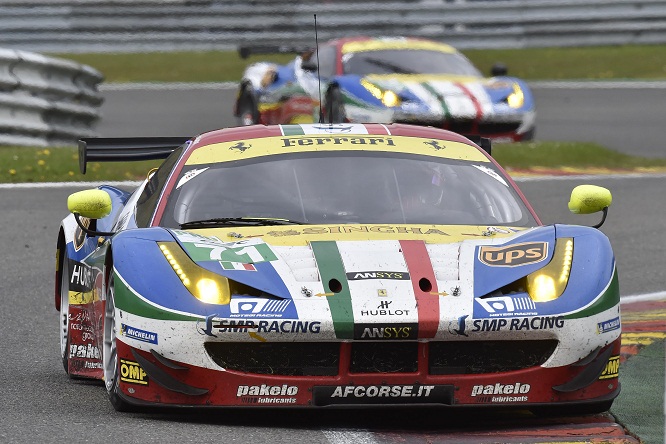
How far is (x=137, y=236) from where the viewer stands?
607 centimetres

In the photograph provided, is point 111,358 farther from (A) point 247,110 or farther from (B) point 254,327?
(A) point 247,110

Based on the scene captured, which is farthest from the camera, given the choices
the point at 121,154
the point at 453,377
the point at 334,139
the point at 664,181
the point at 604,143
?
the point at 604,143

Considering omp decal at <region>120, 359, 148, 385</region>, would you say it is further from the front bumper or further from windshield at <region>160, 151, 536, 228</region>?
windshield at <region>160, 151, 536, 228</region>

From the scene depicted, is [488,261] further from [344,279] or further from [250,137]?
[250,137]

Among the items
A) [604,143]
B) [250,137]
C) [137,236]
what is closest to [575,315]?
[137,236]

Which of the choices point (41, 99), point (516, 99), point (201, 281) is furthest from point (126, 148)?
point (516, 99)

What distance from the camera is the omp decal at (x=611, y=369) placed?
586 centimetres

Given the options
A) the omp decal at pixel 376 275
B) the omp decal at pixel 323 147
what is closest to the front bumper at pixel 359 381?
the omp decal at pixel 376 275

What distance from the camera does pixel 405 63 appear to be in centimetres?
1686

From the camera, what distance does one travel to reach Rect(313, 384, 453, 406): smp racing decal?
5.61 metres

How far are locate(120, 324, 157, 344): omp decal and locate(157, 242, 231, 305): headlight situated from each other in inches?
7.8

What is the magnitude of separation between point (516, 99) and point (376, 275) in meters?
10.7

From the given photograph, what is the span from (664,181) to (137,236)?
9180mm

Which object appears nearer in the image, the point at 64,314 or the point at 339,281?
the point at 339,281
